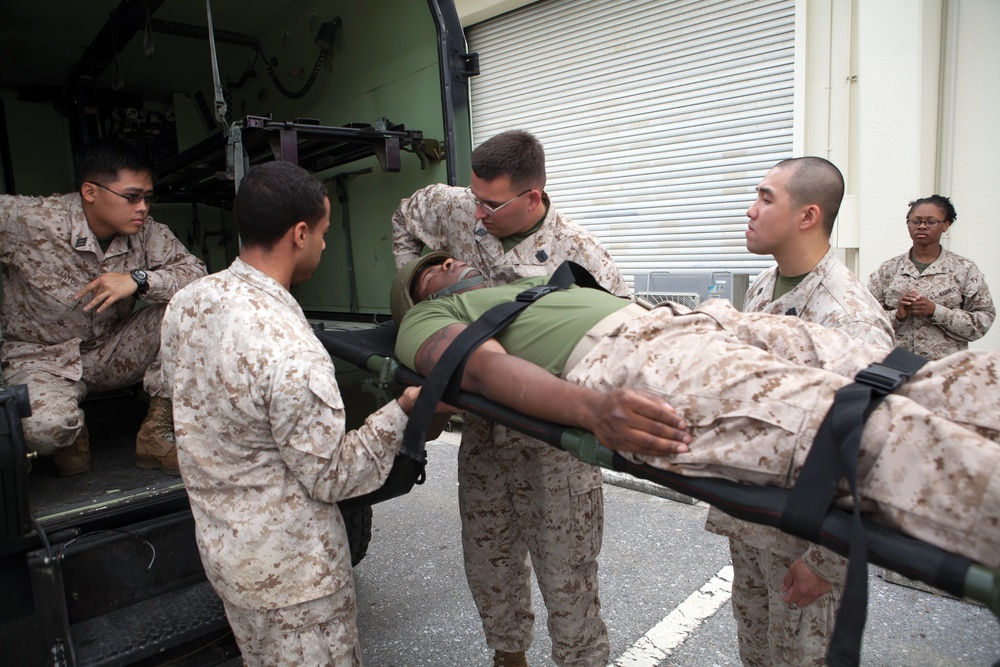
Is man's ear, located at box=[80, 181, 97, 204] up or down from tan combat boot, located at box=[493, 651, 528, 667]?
up

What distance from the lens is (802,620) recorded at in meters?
1.84

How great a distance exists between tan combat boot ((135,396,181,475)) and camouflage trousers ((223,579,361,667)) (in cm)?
106

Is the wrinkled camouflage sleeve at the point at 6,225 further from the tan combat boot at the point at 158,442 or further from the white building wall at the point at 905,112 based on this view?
the white building wall at the point at 905,112

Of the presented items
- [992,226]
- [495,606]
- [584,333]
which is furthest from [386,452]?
[992,226]

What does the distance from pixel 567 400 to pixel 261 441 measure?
0.74 meters

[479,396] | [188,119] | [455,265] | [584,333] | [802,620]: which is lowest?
[802,620]


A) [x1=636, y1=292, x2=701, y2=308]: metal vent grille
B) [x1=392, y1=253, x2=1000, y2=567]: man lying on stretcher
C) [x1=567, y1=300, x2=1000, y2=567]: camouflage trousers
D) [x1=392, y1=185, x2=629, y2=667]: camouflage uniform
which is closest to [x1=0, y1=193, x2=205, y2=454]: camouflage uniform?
[x1=392, y1=185, x2=629, y2=667]: camouflage uniform

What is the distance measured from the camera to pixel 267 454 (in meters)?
1.60

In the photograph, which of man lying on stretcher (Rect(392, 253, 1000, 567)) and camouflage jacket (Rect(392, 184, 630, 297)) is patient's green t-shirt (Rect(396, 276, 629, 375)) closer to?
man lying on stretcher (Rect(392, 253, 1000, 567))

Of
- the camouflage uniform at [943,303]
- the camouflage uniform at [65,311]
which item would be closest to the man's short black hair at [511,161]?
the camouflage uniform at [65,311]

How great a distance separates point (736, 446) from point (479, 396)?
0.62 m

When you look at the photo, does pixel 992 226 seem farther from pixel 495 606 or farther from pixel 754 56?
pixel 495 606

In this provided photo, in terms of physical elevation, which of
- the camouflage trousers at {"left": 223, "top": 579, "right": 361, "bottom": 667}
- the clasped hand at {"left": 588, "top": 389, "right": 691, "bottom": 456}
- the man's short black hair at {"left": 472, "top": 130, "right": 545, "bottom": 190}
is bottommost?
the camouflage trousers at {"left": 223, "top": 579, "right": 361, "bottom": 667}

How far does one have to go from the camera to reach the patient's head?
2.18m
